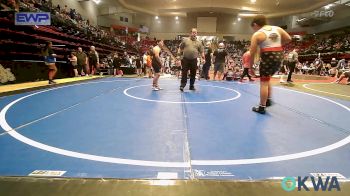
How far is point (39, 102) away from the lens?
506 cm

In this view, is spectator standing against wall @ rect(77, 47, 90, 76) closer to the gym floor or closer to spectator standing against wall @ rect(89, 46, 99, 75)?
spectator standing against wall @ rect(89, 46, 99, 75)

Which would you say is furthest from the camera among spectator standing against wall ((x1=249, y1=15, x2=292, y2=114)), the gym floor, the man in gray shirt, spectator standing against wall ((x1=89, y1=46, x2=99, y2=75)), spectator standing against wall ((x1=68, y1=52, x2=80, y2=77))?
spectator standing against wall ((x1=89, y1=46, x2=99, y2=75))

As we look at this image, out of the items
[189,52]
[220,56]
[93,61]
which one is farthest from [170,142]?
[93,61]

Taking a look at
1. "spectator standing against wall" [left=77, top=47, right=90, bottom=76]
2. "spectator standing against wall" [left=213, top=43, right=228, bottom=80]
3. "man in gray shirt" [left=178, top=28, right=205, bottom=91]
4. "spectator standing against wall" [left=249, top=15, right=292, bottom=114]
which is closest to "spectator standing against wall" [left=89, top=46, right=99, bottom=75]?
"spectator standing against wall" [left=77, top=47, right=90, bottom=76]

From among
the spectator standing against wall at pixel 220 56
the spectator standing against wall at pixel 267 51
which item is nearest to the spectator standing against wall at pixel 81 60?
the spectator standing against wall at pixel 220 56

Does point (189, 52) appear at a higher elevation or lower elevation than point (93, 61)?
higher

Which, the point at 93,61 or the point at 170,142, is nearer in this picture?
the point at 170,142

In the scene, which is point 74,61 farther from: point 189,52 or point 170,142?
point 170,142

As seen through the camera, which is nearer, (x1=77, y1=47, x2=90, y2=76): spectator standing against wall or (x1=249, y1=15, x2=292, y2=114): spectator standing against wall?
(x1=249, y1=15, x2=292, y2=114): spectator standing against wall

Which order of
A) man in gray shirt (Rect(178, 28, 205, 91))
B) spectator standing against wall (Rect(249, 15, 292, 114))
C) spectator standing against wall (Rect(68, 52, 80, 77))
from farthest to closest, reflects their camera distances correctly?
spectator standing against wall (Rect(68, 52, 80, 77)) → man in gray shirt (Rect(178, 28, 205, 91)) → spectator standing against wall (Rect(249, 15, 292, 114))

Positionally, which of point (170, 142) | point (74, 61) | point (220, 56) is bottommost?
point (170, 142)

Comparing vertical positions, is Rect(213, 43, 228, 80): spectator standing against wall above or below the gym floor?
above

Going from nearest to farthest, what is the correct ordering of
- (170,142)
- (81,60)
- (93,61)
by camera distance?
(170,142), (81,60), (93,61)

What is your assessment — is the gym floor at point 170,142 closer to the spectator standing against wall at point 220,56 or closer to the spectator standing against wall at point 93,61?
the spectator standing against wall at point 220,56
